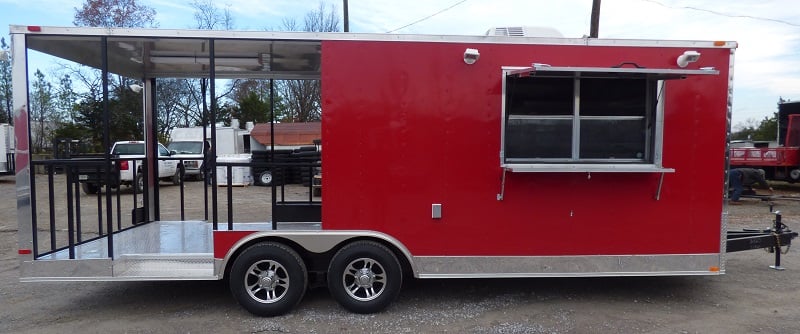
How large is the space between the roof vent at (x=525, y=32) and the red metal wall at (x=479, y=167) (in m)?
0.32

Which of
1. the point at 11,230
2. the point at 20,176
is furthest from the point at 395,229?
the point at 11,230

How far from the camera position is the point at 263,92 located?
105 ft

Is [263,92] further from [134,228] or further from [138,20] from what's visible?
[134,228]

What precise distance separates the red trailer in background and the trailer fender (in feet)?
55.8

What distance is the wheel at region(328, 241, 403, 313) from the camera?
190 inches

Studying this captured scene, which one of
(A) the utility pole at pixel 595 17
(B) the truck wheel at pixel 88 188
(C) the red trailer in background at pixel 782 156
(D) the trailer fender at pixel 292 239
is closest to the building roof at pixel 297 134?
(B) the truck wheel at pixel 88 188

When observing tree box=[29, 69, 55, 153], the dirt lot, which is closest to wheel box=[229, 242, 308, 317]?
the dirt lot

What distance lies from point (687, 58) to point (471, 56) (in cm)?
199

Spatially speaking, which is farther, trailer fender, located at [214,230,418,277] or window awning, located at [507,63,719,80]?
trailer fender, located at [214,230,418,277]

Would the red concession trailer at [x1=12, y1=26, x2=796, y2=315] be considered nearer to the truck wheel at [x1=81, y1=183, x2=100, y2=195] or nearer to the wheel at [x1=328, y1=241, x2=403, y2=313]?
the wheel at [x1=328, y1=241, x2=403, y2=313]

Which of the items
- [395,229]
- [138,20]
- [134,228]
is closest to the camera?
[395,229]

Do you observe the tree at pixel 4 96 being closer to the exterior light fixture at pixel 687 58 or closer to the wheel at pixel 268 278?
the wheel at pixel 268 278

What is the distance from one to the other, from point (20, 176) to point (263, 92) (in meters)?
28.3

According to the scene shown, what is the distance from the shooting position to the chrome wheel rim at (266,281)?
4.84 metres
